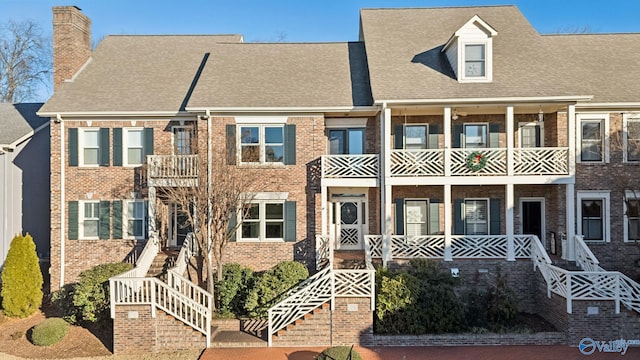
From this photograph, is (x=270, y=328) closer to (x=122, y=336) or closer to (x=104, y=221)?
(x=122, y=336)

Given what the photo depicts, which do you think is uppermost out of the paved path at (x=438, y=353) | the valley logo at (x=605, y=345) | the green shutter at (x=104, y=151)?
the green shutter at (x=104, y=151)

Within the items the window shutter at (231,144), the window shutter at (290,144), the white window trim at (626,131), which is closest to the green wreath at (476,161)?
the white window trim at (626,131)

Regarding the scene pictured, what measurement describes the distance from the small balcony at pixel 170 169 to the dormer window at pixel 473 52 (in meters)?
10.1

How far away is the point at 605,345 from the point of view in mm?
11461

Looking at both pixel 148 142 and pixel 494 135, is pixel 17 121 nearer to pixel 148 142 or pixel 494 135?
pixel 148 142

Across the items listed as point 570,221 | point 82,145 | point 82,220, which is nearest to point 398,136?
point 570,221

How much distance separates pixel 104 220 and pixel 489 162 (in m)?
14.2

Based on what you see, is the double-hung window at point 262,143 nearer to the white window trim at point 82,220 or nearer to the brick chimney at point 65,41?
the white window trim at point 82,220

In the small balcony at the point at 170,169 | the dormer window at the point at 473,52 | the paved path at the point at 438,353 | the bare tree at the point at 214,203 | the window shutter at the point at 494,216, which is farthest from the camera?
the window shutter at the point at 494,216

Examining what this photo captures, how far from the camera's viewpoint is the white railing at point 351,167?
15.1 metres

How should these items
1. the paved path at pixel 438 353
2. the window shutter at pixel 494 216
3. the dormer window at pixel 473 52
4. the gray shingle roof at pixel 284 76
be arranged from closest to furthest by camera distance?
the paved path at pixel 438 353, the dormer window at pixel 473 52, the gray shingle roof at pixel 284 76, the window shutter at pixel 494 216

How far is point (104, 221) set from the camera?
16156mm

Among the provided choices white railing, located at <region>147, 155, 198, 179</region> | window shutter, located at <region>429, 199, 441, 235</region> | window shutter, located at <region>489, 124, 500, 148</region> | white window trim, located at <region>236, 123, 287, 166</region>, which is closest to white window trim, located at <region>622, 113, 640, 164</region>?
window shutter, located at <region>489, 124, 500, 148</region>

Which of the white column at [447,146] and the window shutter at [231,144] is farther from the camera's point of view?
the window shutter at [231,144]
